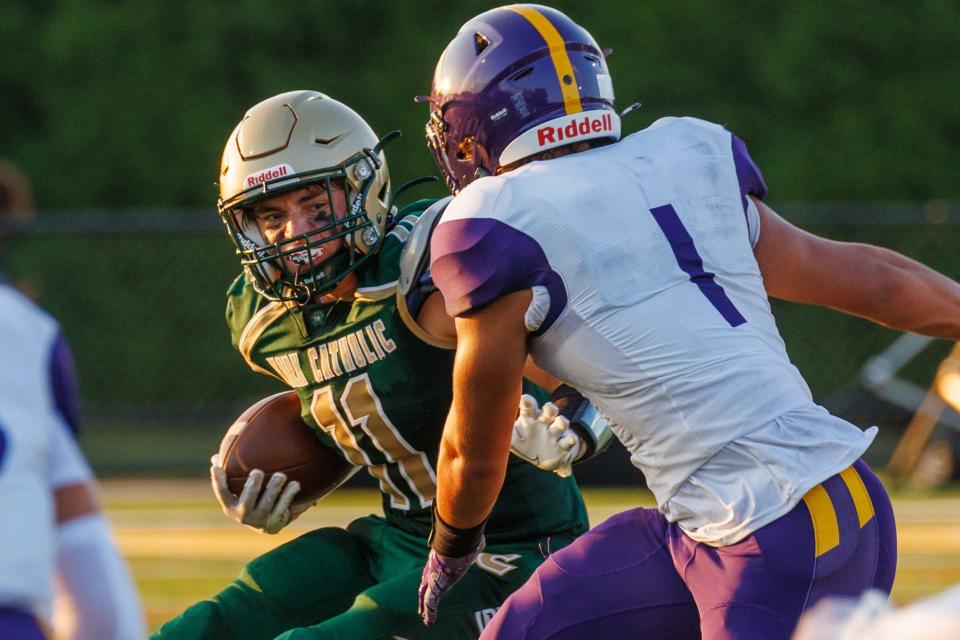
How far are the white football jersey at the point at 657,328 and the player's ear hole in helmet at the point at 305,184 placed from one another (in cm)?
65

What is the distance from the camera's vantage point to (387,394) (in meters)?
3.29

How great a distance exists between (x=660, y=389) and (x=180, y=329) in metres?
10.5

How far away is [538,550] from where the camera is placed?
3.34 m

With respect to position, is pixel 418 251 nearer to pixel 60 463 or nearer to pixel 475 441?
pixel 475 441

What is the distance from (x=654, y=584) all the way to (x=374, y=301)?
0.94 m

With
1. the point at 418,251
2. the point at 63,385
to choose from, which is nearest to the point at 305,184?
the point at 418,251

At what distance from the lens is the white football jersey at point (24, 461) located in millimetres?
2145

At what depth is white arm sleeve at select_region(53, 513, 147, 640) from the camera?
2225 mm

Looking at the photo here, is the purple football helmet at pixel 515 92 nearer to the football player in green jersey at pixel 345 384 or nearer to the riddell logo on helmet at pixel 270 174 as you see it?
the football player in green jersey at pixel 345 384

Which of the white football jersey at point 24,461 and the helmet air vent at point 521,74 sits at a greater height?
the helmet air vent at point 521,74

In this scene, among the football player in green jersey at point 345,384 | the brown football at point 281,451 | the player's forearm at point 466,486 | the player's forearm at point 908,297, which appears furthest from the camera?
the brown football at point 281,451

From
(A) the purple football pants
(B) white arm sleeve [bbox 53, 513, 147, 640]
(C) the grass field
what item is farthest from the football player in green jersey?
(C) the grass field

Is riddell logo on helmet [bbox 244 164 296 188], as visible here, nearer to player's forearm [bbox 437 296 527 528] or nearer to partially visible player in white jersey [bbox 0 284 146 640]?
player's forearm [bbox 437 296 527 528]

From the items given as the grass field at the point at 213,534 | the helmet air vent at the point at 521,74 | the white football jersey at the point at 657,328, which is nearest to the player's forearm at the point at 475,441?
the white football jersey at the point at 657,328
